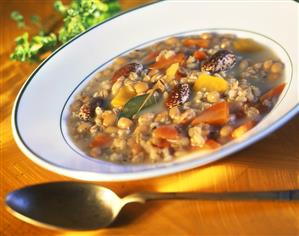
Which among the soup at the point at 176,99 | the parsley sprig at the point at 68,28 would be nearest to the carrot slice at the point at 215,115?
the soup at the point at 176,99

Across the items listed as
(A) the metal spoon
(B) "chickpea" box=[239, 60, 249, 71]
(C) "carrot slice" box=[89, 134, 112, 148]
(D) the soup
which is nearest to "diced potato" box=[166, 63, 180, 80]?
(D) the soup

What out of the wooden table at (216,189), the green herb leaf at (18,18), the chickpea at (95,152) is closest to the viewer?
the wooden table at (216,189)

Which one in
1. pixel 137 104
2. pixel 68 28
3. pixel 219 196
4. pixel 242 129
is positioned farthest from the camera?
pixel 68 28

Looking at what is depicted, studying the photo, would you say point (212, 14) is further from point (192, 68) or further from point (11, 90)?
point (11, 90)

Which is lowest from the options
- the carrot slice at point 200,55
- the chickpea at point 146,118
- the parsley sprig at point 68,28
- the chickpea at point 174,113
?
the chickpea at point 146,118

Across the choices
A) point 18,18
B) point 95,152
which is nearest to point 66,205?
point 95,152

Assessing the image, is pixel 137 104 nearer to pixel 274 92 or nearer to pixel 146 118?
pixel 146 118

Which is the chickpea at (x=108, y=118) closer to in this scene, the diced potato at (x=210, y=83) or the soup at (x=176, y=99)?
the soup at (x=176, y=99)

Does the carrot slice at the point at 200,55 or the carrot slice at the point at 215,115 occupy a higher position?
the carrot slice at the point at 200,55
